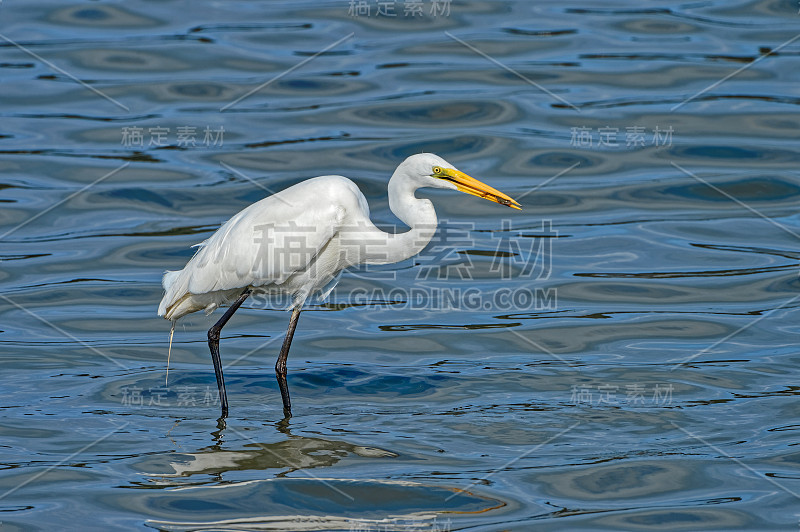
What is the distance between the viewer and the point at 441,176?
283 inches

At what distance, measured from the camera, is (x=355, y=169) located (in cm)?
1270

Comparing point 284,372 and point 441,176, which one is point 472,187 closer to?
point 441,176

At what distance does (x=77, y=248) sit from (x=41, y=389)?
11.5 ft

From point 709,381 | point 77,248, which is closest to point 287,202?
point 709,381

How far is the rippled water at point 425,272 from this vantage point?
6215 millimetres

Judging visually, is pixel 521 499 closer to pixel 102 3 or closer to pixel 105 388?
pixel 105 388

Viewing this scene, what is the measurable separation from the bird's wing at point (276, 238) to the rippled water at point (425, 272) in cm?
89

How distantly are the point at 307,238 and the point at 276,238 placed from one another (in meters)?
0.22
